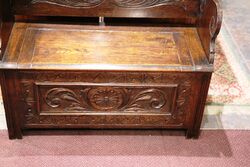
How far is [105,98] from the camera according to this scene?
1.68m

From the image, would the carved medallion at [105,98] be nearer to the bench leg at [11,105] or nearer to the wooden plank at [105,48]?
the wooden plank at [105,48]

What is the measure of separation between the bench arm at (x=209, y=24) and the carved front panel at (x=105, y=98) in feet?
0.51

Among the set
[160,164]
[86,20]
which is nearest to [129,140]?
[160,164]

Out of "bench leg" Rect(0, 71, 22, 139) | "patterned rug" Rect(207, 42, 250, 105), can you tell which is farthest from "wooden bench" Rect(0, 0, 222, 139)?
"patterned rug" Rect(207, 42, 250, 105)

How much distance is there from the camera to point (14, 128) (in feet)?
5.75

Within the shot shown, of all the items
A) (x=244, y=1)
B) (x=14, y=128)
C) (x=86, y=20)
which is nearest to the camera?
(x=14, y=128)

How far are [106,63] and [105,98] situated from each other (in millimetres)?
180

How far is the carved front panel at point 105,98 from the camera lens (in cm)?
159

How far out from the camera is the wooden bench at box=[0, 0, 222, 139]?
5.18 feet

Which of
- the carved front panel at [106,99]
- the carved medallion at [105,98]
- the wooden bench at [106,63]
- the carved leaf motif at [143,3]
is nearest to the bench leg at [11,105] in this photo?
the wooden bench at [106,63]

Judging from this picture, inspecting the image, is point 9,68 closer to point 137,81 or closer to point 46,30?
point 46,30

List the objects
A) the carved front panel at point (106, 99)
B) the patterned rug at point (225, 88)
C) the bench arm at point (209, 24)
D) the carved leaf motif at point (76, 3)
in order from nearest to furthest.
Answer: the bench arm at point (209, 24) → the carved front panel at point (106, 99) → the carved leaf motif at point (76, 3) → the patterned rug at point (225, 88)

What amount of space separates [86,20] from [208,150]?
91cm

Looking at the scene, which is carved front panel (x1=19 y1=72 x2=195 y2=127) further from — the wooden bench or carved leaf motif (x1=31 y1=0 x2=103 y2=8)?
carved leaf motif (x1=31 y1=0 x2=103 y2=8)
